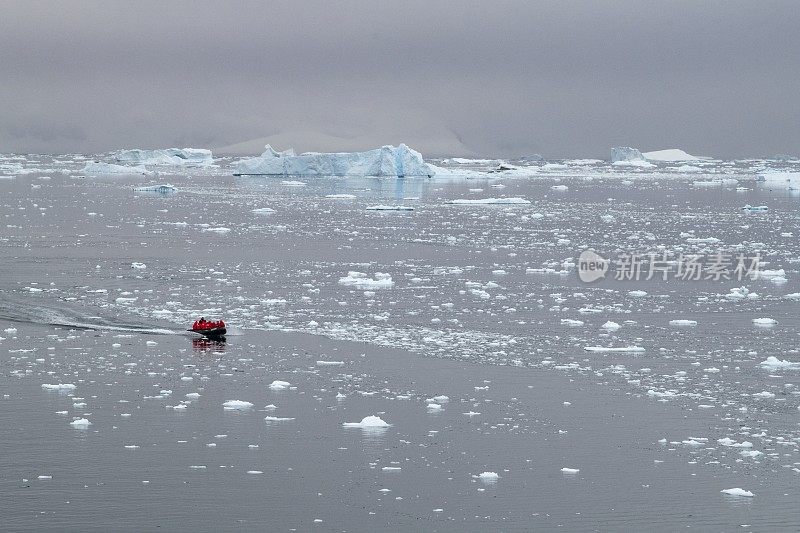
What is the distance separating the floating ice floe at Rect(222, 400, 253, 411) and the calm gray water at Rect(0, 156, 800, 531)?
0.07 meters

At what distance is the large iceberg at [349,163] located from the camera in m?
60.3

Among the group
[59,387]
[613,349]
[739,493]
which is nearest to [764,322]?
[613,349]

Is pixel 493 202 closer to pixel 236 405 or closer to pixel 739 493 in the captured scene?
pixel 236 405

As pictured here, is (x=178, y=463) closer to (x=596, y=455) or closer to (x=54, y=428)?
(x=54, y=428)

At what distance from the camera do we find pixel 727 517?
8.06m

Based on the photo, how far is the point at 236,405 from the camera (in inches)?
422

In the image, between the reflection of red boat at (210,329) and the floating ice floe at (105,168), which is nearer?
the reflection of red boat at (210,329)

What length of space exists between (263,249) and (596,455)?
16300 mm

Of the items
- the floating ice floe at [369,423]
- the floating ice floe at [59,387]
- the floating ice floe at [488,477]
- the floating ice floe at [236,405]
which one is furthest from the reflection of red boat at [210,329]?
the floating ice floe at [488,477]

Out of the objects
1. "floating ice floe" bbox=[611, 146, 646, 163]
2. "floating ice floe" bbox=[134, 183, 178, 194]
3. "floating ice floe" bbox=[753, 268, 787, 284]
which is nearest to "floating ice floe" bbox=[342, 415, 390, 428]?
"floating ice floe" bbox=[753, 268, 787, 284]

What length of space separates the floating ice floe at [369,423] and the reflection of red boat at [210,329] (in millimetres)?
4275

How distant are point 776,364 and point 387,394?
4.87 meters

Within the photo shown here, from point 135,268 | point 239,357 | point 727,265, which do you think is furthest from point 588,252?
point 239,357

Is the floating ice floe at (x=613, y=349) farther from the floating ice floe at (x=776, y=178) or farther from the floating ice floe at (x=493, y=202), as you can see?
the floating ice floe at (x=776, y=178)
